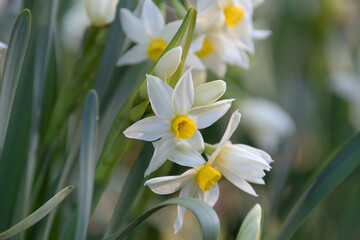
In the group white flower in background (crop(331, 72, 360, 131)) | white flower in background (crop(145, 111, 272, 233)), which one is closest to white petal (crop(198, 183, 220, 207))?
white flower in background (crop(145, 111, 272, 233))

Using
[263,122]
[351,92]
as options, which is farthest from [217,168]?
[351,92]

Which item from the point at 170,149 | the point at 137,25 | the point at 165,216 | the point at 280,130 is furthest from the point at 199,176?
the point at 165,216

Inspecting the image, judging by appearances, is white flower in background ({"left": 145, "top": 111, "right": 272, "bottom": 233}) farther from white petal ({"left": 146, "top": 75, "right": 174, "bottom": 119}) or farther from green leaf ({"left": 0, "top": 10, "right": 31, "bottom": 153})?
green leaf ({"left": 0, "top": 10, "right": 31, "bottom": 153})

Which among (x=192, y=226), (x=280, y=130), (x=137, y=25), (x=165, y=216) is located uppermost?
(x=137, y=25)

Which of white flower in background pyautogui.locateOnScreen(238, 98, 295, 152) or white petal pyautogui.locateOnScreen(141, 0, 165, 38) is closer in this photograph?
white petal pyautogui.locateOnScreen(141, 0, 165, 38)

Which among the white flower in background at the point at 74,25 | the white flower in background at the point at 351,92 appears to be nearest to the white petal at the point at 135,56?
the white flower in background at the point at 74,25

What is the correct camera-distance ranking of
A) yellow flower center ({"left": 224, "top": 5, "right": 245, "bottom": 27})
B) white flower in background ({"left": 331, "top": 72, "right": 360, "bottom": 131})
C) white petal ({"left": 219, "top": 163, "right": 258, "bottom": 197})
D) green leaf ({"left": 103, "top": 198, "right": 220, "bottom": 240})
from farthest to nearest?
white flower in background ({"left": 331, "top": 72, "right": 360, "bottom": 131})
yellow flower center ({"left": 224, "top": 5, "right": 245, "bottom": 27})
white petal ({"left": 219, "top": 163, "right": 258, "bottom": 197})
green leaf ({"left": 103, "top": 198, "right": 220, "bottom": 240})

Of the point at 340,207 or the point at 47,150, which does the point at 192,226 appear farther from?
the point at 47,150
